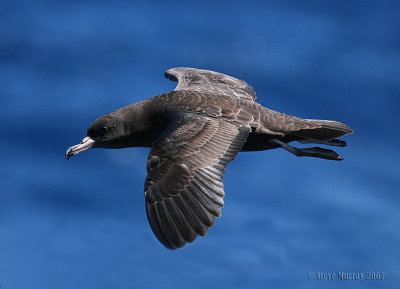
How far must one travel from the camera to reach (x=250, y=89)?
11234 mm

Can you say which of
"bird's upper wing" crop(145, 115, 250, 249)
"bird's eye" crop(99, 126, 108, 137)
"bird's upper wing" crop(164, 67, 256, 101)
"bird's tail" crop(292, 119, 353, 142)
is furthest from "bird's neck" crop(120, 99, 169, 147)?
"bird's tail" crop(292, 119, 353, 142)

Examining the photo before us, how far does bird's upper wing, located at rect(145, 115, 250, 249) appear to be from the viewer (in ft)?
23.3

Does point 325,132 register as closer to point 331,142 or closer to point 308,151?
point 331,142

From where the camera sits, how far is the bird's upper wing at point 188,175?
7109 millimetres

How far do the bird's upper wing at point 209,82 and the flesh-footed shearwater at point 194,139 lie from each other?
0.02 meters

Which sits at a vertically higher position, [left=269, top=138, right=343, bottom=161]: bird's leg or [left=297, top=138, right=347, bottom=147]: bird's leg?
[left=297, top=138, right=347, bottom=147]: bird's leg

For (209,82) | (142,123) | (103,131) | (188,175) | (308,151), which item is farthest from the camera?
(209,82)

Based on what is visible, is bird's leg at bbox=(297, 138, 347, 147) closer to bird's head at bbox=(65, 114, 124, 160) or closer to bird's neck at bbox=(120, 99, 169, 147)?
bird's neck at bbox=(120, 99, 169, 147)

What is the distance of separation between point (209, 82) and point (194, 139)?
3.16 m

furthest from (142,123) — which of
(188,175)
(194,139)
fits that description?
(188,175)

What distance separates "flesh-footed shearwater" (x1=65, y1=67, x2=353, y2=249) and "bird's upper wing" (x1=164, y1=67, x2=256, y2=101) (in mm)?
18

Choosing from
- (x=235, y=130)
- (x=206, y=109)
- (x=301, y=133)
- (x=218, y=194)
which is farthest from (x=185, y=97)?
(x=218, y=194)

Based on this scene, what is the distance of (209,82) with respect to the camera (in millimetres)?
11227

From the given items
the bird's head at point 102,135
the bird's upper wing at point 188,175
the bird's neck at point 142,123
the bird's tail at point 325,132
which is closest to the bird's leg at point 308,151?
the bird's tail at point 325,132
